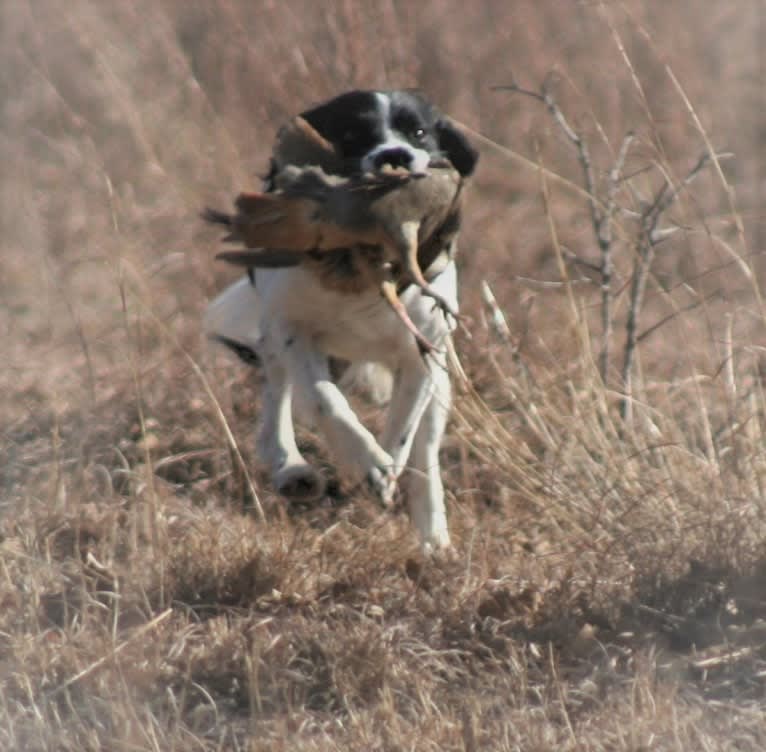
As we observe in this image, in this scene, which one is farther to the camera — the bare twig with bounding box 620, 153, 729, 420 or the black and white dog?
the bare twig with bounding box 620, 153, 729, 420

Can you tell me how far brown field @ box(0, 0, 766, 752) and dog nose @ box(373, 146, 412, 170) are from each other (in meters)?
0.39

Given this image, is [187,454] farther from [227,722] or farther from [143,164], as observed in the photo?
[143,164]

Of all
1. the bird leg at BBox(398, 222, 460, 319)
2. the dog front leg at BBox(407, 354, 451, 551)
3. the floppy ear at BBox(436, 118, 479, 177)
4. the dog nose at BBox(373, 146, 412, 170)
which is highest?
the dog nose at BBox(373, 146, 412, 170)

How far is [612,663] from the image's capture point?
3799 millimetres

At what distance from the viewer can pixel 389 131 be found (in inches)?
184

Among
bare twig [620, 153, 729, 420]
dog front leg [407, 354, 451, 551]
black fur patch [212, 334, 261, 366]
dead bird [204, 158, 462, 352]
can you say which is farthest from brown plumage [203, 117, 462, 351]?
black fur patch [212, 334, 261, 366]

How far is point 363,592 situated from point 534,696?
641 millimetres

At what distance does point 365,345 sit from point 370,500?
0.42 m

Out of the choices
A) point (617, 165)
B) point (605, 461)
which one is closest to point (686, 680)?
point (605, 461)

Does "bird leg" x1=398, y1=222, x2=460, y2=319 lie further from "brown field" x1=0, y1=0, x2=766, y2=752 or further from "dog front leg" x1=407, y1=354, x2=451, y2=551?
"dog front leg" x1=407, y1=354, x2=451, y2=551

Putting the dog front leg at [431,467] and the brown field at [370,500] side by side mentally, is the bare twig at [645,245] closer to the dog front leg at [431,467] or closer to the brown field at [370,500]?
the brown field at [370,500]

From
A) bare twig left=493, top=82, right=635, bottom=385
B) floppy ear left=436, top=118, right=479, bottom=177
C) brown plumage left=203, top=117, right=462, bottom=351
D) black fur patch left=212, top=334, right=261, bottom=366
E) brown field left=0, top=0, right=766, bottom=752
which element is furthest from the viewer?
black fur patch left=212, top=334, right=261, bottom=366

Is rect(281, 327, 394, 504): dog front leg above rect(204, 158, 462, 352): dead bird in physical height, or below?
below

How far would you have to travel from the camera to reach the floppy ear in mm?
4836
